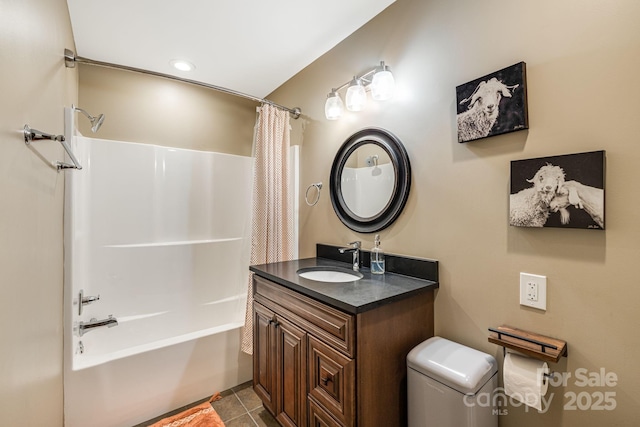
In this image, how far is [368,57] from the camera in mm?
1739

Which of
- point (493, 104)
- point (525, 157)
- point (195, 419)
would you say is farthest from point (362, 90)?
point (195, 419)

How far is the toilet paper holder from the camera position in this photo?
95cm

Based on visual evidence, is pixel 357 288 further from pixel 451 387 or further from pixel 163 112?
pixel 163 112

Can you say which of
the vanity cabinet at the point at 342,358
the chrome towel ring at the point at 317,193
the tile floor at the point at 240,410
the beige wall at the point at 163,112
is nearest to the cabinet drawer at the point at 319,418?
the vanity cabinet at the point at 342,358

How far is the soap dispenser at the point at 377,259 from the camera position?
62.4 inches

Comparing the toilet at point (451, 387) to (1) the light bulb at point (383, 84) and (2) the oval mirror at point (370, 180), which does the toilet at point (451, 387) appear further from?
(1) the light bulb at point (383, 84)

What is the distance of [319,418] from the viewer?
1254 mm

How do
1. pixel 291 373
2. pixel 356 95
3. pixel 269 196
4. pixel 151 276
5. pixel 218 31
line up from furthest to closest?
pixel 151 276 < pixel 269 196 < pixel 218 31 < pixel 356 95 < pixel 291 373

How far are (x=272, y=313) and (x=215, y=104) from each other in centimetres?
211

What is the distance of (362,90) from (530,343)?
4.85 ft

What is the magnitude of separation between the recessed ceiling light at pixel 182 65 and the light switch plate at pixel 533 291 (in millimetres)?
2527

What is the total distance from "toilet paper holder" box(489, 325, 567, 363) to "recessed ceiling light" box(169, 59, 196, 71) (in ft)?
8.44

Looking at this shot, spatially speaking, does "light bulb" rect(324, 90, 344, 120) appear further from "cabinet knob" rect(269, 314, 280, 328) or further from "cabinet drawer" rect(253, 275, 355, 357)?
"cabinet knob" rect(269, 314, 280, 328)

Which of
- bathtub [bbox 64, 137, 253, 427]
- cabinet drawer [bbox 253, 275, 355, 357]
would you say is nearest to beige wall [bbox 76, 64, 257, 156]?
bathtub [bbox 64, 137, 253, 427]
